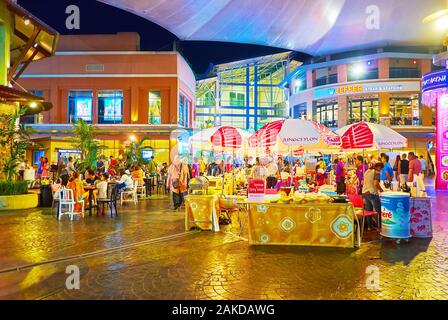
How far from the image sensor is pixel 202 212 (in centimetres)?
823

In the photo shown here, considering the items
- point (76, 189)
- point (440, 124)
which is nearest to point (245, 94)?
point (440, 124)

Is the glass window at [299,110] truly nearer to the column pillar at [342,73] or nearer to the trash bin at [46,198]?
the column pillar at [342,73]

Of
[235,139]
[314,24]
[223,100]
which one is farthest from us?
[223,100]

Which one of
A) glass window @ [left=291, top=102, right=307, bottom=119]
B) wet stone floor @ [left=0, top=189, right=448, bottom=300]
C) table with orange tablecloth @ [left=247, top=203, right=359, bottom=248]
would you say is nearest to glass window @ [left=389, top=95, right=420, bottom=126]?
glass window @ [left=291, top=102, right=307, bottom=119]

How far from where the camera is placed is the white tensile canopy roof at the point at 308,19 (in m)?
33.8

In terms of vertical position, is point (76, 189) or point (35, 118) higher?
point (35, 118)

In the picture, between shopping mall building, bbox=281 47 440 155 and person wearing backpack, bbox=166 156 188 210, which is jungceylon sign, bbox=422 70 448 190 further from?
shopping mall building, bbox=281 47 440 155

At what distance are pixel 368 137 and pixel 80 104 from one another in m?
24.4

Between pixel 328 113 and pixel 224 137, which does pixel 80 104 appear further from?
pixel 328 113

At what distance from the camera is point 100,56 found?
27.9 meters
